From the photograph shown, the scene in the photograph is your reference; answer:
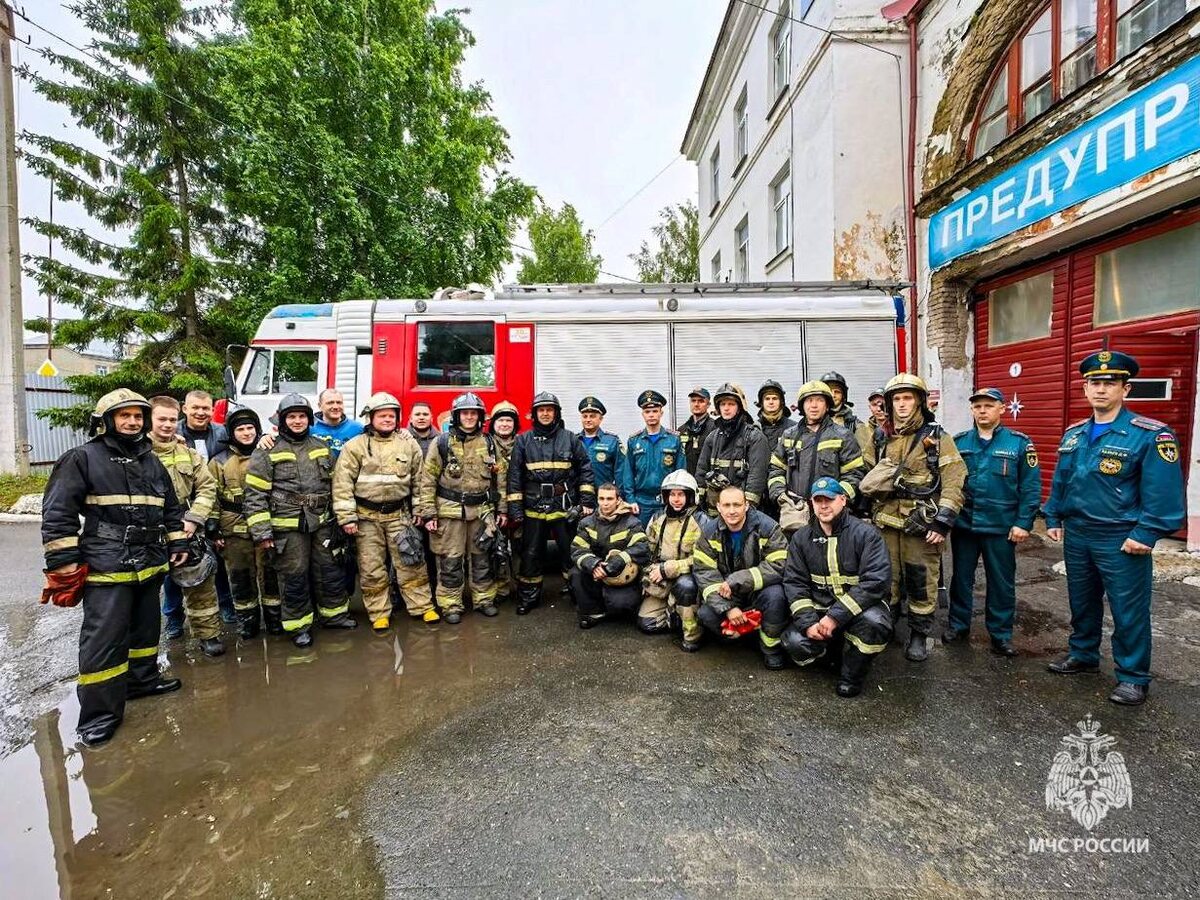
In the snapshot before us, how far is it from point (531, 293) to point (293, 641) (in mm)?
4273

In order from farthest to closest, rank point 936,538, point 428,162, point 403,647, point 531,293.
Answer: point 428,162, point 531,293, point 403,647, point 936,538

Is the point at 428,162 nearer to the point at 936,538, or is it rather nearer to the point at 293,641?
the point at 293,641

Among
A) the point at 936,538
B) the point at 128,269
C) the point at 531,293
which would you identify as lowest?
the point at 936,538

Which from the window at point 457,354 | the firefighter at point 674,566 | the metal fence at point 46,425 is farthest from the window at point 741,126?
the metal fence at point 46,425

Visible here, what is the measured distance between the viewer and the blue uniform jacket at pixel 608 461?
5105 millimetres

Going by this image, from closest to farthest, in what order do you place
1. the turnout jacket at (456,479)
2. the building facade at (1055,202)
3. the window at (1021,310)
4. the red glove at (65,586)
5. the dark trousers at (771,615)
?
the red glove at (65,586), the dark trousers at (771,615), the turnout jacket at (456,479), the building facade at (1055,202), the window at (1021,310)

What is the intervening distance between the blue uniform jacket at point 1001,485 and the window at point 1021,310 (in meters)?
4.41

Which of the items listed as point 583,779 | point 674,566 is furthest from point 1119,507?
point 583,779

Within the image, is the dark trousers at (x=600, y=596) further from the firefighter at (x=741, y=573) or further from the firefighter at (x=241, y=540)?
the firefighter at (x=241, y=540)

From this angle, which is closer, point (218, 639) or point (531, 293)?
point (218, 639)

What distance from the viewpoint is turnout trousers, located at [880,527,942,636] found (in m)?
3.70

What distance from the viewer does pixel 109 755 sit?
2.80m

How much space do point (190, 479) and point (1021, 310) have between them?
934cm

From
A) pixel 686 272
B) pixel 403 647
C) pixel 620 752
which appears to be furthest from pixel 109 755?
pixel 686 272
